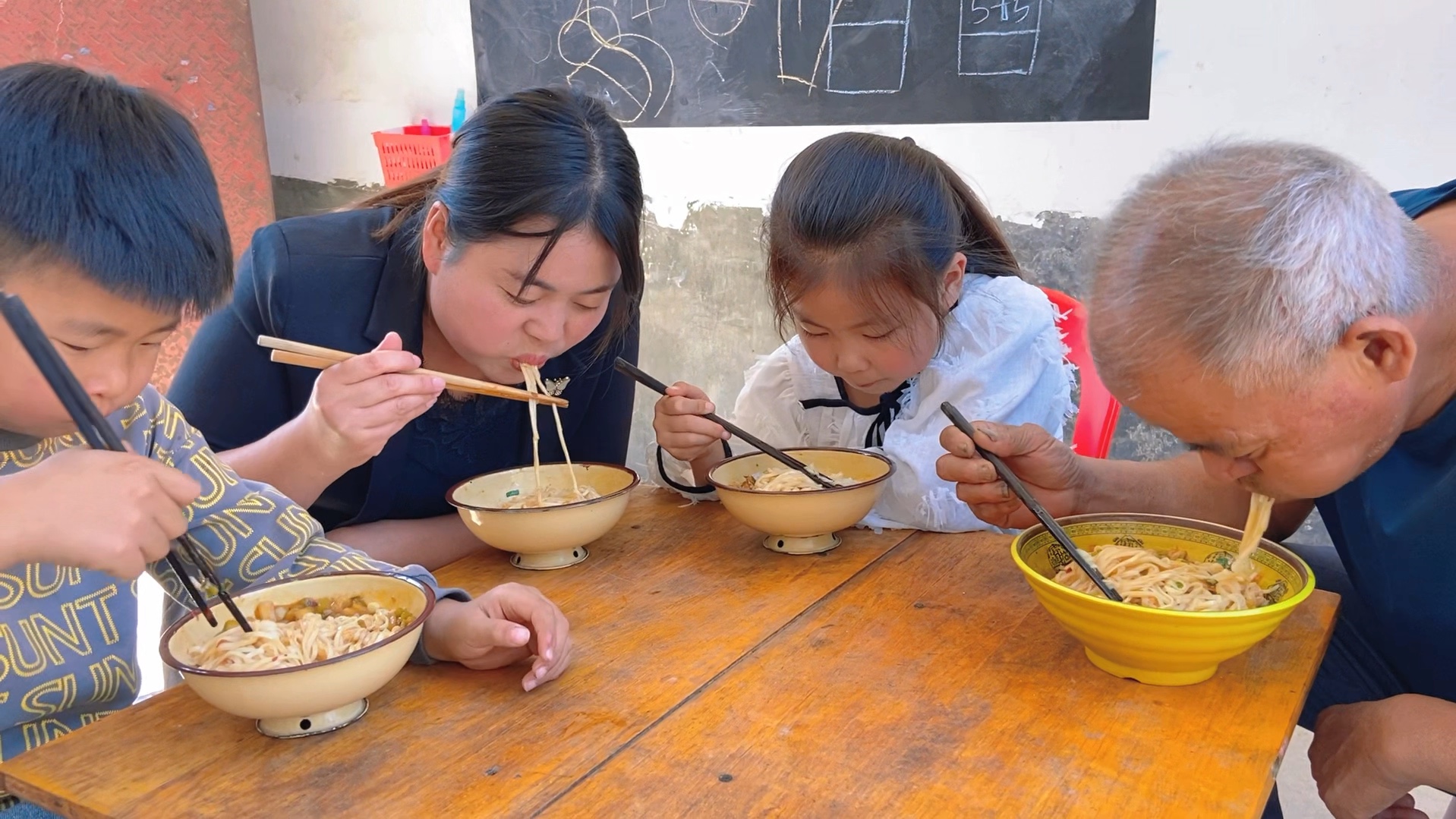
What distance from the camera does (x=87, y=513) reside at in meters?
1.08

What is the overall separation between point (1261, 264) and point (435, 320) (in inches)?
61.9

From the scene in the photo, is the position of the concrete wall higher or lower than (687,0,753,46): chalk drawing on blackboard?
lower

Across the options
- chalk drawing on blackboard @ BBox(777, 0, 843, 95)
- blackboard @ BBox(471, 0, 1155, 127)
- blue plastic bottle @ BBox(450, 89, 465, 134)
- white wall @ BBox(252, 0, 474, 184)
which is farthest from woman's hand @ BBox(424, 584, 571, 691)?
white wall @ BBox(252, 0, 474, 184)

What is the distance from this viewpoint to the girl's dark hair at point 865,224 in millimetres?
1997

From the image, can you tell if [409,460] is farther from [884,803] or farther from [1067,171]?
[1067,171]

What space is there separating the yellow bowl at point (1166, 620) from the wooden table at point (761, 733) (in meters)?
0.04

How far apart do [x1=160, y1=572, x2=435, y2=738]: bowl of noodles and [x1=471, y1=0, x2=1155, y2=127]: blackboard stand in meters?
2.71

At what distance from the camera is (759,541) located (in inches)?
73.8

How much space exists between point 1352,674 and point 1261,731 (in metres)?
0.84

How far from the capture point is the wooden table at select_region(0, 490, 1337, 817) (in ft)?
3.58

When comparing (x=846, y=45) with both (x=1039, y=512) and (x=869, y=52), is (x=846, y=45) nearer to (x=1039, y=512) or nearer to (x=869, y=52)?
(x=869, y=52)

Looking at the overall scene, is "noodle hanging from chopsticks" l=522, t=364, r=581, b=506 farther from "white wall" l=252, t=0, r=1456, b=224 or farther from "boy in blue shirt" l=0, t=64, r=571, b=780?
"white wall" l=252, t=0, r=1456, b=224

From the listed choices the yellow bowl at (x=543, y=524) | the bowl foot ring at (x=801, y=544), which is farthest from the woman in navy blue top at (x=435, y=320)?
the bowl foot ring at (x=801, y=544)

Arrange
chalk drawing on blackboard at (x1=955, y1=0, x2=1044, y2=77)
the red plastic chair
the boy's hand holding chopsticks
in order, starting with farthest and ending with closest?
chalk drawing on blackboard at (x1=955, y1=0, x2=1044, y2=77)
the red plastic chair
the boy's hand holding chopsticks
